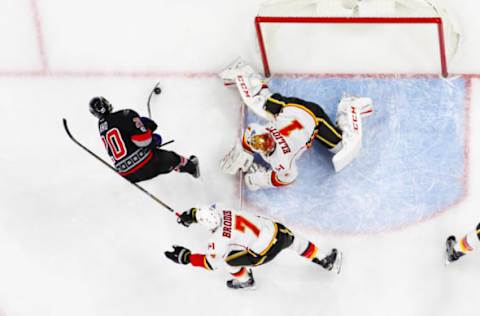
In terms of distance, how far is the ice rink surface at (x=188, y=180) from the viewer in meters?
5.29

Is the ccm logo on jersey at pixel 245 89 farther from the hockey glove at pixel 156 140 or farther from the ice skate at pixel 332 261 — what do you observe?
the ice skate at pixel 332 261

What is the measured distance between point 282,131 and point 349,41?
1.13 m

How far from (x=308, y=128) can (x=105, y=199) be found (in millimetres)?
1803

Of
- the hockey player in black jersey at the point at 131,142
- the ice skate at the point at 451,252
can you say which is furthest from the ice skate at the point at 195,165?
the ice skate at the point at 451,252

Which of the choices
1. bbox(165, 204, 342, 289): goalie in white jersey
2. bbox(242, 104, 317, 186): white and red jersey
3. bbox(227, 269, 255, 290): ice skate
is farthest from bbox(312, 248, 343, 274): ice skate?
bbox(242, 104, 317, 186): white and red jersey

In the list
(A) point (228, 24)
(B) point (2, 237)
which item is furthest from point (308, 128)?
(B) point (2, 237)

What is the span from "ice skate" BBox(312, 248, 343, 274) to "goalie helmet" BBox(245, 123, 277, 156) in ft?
→ 3.19

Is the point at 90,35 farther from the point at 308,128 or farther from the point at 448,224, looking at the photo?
the point at 448,224

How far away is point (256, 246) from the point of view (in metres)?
4.53

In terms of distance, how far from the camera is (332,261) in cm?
523

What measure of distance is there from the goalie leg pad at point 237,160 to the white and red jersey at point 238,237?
67cm

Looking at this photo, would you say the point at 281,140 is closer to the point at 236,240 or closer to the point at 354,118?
the point at 354,118

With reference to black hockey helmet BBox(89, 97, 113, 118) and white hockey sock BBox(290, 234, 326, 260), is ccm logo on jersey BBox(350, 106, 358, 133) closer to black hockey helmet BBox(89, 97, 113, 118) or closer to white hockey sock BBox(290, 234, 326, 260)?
white hockey sock BBox(290, 234, 326, 260)

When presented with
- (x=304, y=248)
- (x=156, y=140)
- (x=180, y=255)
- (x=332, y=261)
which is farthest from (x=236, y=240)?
(x=332, y=261)
